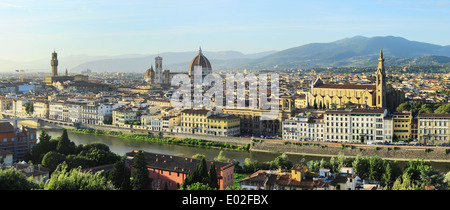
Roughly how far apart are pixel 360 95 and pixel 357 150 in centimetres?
559

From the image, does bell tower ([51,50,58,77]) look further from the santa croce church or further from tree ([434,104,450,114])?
tree ([434,104,450,114])

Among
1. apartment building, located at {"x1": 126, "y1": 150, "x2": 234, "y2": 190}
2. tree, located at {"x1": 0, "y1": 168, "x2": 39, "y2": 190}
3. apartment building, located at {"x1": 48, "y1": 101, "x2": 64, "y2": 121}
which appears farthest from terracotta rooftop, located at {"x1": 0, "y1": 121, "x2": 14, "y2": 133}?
apartment building, located at {"x1": 48, "y1": 101, "x2": 64, "y2": 121}

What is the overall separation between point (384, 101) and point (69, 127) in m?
11.0

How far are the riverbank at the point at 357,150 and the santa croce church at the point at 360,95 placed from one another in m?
4.22

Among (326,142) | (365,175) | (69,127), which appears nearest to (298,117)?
(326,142)

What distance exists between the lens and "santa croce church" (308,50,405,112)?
17250 millimetres

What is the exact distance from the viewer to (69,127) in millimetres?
19578

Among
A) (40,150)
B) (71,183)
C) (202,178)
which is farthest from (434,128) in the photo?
(71,183)

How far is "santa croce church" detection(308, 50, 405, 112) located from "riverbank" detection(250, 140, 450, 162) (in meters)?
4.22

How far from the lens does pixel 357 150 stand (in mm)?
12922

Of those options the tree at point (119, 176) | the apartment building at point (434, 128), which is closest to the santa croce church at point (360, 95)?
the apartment building at point (434, 128)

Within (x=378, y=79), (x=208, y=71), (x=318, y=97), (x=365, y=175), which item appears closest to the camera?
(x=365, y=175)
